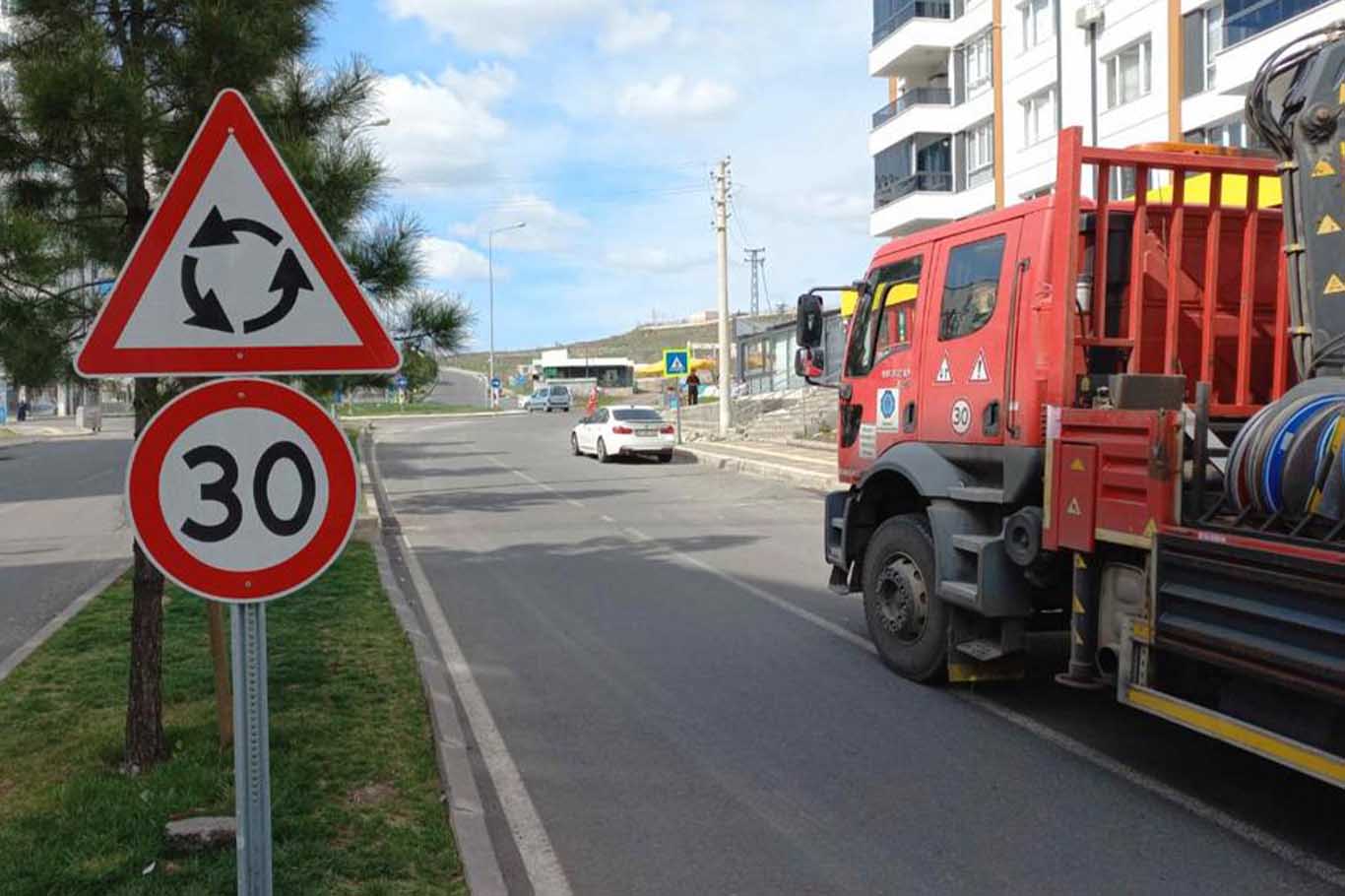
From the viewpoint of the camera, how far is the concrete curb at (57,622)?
7.48 m

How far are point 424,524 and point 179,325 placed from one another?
1390 cm

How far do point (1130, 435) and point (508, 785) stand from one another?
325 centimetres

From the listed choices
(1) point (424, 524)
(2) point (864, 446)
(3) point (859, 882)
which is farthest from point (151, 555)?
(1) point (424, 524)

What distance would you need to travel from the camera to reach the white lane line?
4496 millimetres

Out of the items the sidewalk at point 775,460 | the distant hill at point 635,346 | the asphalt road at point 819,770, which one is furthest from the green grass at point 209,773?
the distant hill at point 635,346

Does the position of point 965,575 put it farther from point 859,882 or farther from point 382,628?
point 382,628

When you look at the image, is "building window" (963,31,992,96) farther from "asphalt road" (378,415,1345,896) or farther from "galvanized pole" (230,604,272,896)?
"galvanized pole" (230,604,272,896)

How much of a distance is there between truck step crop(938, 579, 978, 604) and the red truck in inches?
0.6

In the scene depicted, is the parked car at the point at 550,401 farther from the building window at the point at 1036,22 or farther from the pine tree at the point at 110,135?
the pine tree at the point at 110,135

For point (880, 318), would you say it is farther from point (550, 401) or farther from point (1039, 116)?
point (550, 401)

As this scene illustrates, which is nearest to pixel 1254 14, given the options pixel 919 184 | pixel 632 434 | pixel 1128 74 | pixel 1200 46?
pixel 1200 46

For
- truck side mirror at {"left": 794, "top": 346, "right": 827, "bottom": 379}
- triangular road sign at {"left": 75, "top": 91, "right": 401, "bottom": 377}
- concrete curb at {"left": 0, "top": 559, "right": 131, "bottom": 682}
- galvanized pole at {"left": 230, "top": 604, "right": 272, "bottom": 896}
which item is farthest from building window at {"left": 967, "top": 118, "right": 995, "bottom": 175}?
galvanized pole at {"left": 230, "top": 604, "right": 272, "bottom": 896}

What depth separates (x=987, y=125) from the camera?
37.5 metres

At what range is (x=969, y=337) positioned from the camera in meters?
6.96
